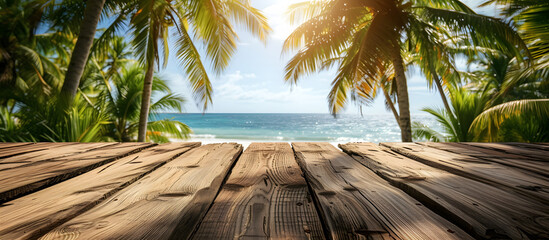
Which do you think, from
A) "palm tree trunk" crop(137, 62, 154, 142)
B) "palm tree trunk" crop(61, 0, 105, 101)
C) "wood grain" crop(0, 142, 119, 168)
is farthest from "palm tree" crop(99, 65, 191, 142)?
"wood grain" crop(0, 142, 119, 168)

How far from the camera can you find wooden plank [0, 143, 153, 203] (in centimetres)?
81

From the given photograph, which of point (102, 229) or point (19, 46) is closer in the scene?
point (102, 229)

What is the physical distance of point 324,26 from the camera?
6.45 m

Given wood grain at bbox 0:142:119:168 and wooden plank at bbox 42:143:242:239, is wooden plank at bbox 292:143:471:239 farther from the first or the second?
wood grain at bbox 0:142:119:168

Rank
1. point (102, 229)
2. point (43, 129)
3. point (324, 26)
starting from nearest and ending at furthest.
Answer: point (102, 229), point (43, 129), point (324, 26)

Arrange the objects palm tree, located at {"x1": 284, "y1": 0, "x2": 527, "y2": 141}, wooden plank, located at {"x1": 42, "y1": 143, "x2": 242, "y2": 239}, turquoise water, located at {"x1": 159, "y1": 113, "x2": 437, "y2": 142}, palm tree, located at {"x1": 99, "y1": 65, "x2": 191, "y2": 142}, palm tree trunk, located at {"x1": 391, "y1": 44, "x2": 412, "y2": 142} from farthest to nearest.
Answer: turquoise water, located at {"x1": 159, "y1": 113, "x2": 437, "y2": 142} → palm tree, located at {"x1": 99, "y1": 65, "x2": 191, "y2": 142} → palm tree trunk, located at {"x1": 391, "y1": 44, "x2": 412, "y2": 142} → palm tree, located at {"x1": 284, "y1": 0, "x2": 527, "y2": 141} → wooden plank, located at {"x1": 42, "y1": 143, "x2": 242, "y2": 239}

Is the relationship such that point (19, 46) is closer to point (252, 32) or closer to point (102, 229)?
point (252, 32)

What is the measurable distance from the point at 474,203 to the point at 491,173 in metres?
0.42

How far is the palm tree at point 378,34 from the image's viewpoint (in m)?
5.54

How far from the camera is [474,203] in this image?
72 cm

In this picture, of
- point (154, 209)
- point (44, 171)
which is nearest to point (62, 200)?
point (154, 209)

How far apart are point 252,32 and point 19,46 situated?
436 inches

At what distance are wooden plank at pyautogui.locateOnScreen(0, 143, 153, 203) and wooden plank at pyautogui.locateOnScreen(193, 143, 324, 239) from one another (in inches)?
23.1

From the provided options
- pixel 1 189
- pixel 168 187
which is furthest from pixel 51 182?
pixel 168 187
